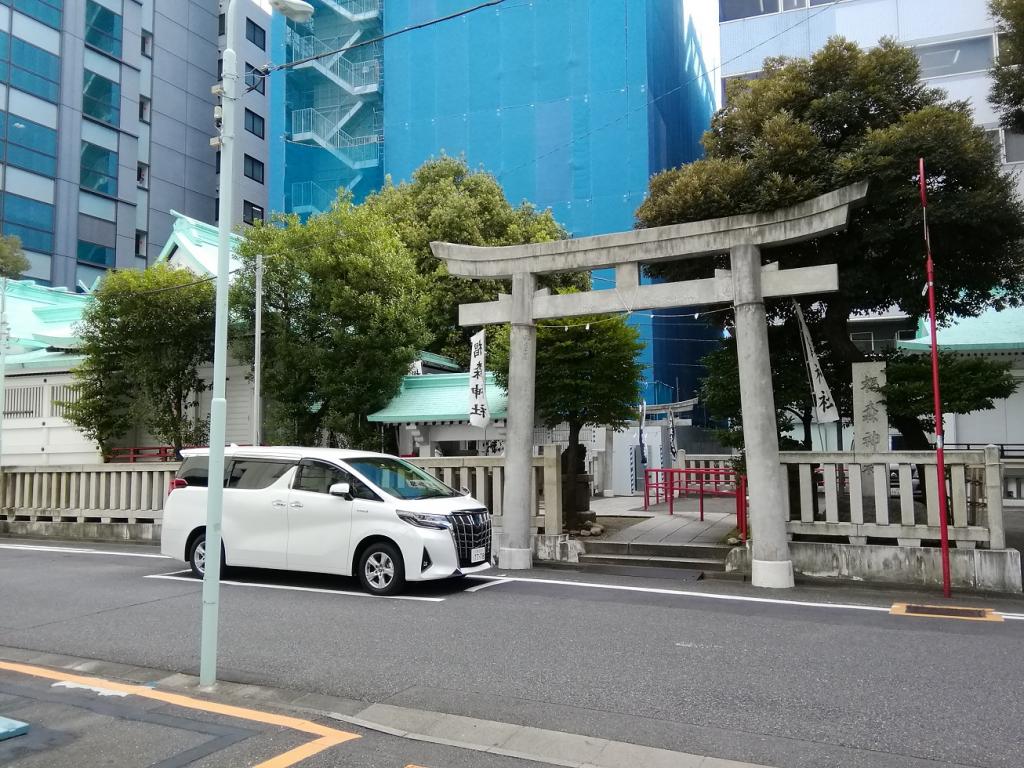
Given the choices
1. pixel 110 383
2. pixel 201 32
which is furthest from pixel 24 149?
pixel 110 383

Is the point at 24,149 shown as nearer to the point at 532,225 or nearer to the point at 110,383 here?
the point at 110,383

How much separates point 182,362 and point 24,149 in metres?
26.5

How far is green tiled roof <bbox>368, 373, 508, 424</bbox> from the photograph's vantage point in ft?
60.7

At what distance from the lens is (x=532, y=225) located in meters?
25.8

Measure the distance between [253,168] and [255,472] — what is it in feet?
150

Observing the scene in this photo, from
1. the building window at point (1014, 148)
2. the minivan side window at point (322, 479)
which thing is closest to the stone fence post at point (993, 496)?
the minivan side window at point (322, 479)

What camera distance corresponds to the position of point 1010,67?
40.0 ft

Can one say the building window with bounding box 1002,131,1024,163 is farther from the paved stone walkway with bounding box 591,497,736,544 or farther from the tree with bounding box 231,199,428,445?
the tree with bounding box 231,199,428,445

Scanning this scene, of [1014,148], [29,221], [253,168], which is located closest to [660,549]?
[1014,148]

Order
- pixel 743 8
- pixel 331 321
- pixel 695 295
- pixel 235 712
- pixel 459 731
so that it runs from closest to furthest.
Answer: pixel 459 731 → pixel 235 712 → pixel 695 295 → pixel 331 321 → pixel 743 8

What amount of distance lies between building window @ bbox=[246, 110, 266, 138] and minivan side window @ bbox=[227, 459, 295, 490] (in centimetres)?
4587

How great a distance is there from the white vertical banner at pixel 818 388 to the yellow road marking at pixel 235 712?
340 inches

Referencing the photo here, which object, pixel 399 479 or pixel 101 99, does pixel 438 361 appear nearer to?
pixel 399 479

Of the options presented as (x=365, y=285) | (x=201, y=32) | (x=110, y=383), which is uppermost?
(x=201, y=32)
